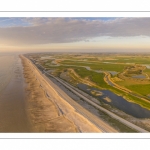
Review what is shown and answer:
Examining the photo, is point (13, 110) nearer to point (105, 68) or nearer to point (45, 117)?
point (45, 117)

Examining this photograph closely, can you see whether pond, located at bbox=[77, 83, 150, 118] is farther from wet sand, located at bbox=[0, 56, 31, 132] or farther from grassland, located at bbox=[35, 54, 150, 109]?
wet sand, located at bbox=[0, 56, 31, 132]

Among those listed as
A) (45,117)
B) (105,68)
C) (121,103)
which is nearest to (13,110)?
(45,117)

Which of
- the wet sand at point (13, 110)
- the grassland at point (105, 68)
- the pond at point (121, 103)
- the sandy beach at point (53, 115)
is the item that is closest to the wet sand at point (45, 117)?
the sandy beach at point (53, 115)

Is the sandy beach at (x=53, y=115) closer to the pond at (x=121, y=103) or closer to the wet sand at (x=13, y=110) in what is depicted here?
the wet sand at (x=13, y=110)

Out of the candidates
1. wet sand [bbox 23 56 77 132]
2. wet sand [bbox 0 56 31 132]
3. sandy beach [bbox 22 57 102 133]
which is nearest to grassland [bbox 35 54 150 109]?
sandy beach [bbox 22 57 102 133]
